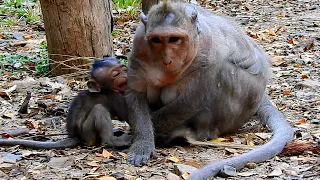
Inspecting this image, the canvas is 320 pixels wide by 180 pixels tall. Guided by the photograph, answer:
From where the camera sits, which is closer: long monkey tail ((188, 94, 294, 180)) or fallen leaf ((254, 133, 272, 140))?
long monkey tail ((188, 94, 294, 180))

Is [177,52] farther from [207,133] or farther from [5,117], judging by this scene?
[5,117]

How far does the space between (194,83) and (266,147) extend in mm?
787

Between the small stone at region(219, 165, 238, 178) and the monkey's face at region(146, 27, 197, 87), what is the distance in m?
0.87

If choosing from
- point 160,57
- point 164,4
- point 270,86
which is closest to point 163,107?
point 160,57

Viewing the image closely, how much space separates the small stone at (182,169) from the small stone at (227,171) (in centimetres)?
22

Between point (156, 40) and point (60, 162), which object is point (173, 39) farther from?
point (60, 162)

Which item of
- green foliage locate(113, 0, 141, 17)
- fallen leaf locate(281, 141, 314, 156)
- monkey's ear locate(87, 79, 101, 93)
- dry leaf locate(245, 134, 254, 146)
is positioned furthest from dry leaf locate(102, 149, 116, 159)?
green foliage locate(113, 0, 141, 17)

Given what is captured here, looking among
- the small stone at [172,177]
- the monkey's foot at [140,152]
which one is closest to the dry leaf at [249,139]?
the monkey's foot at [140,152]

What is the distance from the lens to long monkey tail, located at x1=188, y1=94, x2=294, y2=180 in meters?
4.51

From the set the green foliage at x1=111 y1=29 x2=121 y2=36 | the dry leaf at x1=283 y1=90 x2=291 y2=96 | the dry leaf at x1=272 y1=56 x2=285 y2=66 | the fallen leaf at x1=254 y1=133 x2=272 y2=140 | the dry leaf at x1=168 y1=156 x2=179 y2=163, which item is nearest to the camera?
the dry leaf at x1=168 y1=156 x2=179 y2=163

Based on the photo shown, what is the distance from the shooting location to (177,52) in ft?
15.8

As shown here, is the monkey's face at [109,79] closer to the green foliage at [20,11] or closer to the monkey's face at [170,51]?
the monkey's face at [170,51]

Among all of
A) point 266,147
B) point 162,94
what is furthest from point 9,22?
point 266,147

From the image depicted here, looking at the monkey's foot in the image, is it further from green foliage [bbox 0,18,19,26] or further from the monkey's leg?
green foliage [bbox 0,18,19,26]
